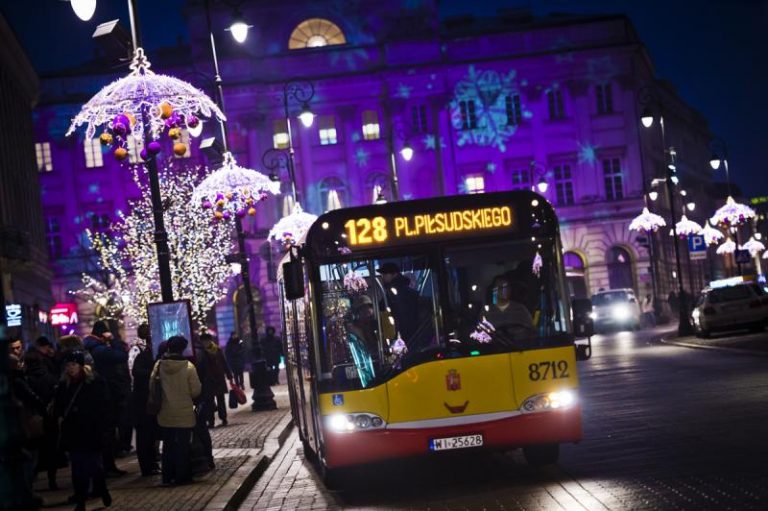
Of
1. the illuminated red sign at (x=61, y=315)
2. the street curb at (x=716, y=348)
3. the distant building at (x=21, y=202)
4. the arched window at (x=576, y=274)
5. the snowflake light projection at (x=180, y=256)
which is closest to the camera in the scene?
the street curb at (x=716, y=348)

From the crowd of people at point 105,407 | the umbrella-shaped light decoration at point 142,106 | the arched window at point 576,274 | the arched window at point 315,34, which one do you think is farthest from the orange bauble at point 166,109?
the arched window at point 315,34

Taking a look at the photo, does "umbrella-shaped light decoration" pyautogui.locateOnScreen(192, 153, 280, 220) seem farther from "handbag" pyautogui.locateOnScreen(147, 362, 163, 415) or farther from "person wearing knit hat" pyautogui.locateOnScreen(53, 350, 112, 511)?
"person wearing knit hat" pyautogui.locateOnScreen(53, 350, 112, 511)

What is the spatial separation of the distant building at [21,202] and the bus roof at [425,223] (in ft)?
105

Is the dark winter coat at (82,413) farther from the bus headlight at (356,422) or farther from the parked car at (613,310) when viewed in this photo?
the parked car at (613,310)

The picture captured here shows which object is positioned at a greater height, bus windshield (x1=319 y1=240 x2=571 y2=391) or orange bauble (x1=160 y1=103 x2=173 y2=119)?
orange bauble (x1=160 y1=103 x2=173 y2=119)

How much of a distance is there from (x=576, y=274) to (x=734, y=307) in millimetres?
30692

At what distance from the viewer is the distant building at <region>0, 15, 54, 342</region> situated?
46.6m

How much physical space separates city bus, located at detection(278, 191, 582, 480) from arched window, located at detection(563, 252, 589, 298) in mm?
53103

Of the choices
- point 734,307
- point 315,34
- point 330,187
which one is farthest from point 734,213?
point 315,34

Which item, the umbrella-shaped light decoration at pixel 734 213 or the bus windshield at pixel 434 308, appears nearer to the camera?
the bus windshield at pixel 434 308

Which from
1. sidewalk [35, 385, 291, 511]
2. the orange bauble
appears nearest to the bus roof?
sidewalk [35, 385, 291, 511]

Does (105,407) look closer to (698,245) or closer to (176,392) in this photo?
(176,392)

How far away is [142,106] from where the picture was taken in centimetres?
1706

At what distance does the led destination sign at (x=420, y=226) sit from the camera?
13.3 meters
